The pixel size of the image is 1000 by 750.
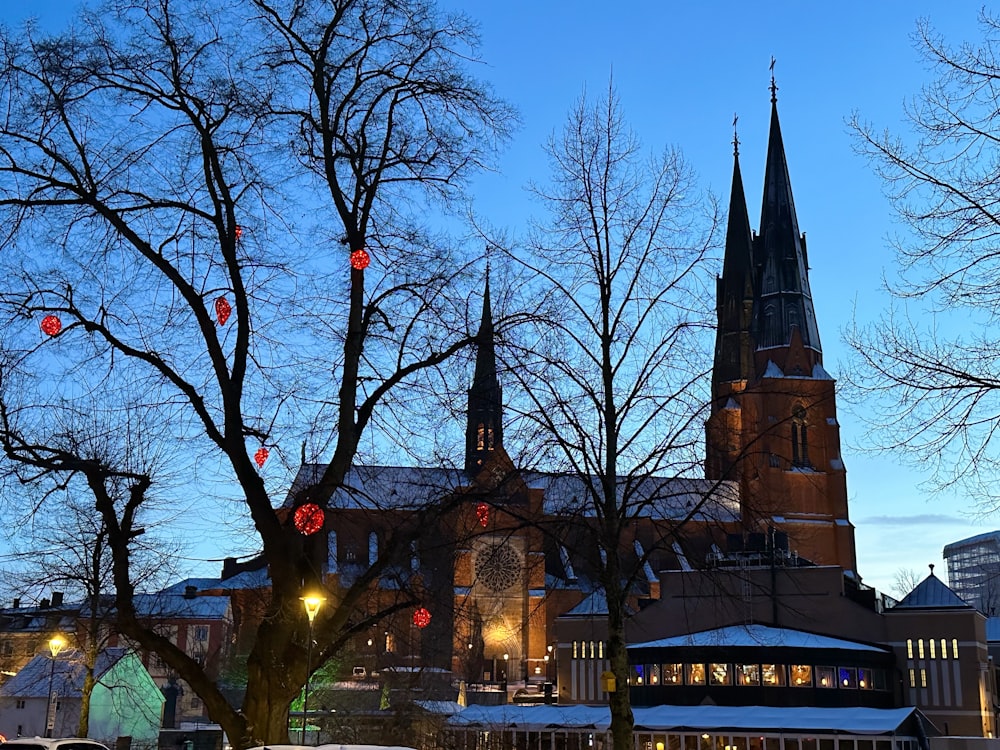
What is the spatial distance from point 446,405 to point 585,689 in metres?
44.0

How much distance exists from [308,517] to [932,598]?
153 ft

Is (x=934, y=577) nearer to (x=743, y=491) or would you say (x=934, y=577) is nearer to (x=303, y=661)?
(x=743, y=491)

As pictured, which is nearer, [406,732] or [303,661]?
[303,661]

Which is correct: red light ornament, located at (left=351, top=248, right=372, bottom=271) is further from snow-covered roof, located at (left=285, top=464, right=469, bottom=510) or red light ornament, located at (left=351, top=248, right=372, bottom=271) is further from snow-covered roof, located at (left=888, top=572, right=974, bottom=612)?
snow-covered roof, located at (left=888, top=572, right=974, bottom=612)

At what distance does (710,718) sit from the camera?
40500 millimetres

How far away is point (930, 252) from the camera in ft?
37.2

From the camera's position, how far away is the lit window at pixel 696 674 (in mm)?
47000

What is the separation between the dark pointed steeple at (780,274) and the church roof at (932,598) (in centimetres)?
3373

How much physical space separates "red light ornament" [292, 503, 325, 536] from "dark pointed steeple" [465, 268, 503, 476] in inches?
94.9

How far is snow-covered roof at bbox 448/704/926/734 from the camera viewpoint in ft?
125

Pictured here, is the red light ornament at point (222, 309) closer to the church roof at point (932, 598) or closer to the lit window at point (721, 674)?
the lit window at point (721, 674)

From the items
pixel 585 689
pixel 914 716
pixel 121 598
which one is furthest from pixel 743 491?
pixel 585 689

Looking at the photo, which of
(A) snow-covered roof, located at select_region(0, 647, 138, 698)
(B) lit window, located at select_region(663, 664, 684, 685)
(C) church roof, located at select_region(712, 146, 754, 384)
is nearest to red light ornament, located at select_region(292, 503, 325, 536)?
(B) lit window, located at select_region(663, 664, 684, 685)

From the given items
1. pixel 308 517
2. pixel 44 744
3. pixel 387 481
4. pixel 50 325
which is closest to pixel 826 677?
pixel 44 744
